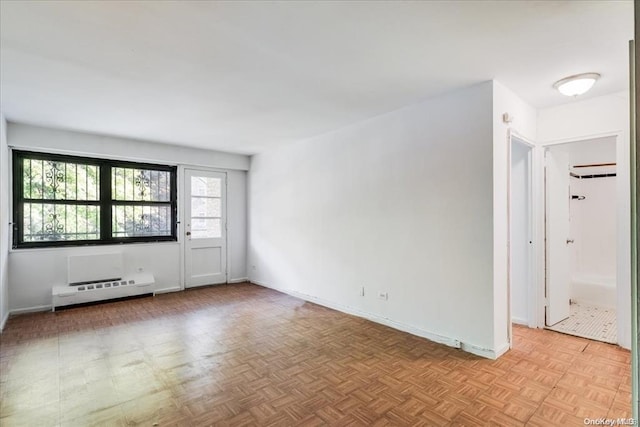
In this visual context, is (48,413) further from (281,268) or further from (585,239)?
(585,239)

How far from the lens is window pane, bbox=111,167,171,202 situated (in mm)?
5117

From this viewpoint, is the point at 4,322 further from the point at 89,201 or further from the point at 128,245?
the point at 89,201

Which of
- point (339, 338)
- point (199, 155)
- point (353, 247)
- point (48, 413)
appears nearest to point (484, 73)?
point (353, 247)

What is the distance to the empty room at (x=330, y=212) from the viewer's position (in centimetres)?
206

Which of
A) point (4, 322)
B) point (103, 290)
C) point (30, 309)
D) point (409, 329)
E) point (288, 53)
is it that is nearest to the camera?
point (288, 53)

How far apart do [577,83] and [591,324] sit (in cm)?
271

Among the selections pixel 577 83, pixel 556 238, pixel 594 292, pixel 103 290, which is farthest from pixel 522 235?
pixel 103 290

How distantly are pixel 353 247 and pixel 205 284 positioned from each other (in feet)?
10.6

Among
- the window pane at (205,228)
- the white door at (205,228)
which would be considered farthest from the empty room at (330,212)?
the window pane at (205,228)

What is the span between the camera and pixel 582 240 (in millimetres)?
5355

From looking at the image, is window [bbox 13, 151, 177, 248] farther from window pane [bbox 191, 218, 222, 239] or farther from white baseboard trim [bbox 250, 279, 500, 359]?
white baseboard trim [bbox 250, 279, 500, 359]

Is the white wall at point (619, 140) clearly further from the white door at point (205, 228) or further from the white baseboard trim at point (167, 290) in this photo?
the white baseboard trim at point (167, 290)

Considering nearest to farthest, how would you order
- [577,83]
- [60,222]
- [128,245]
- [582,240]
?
[577,83] < [60,222] < [128,245] < [582,240]

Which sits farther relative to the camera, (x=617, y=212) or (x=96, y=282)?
(x=96, y=282)
